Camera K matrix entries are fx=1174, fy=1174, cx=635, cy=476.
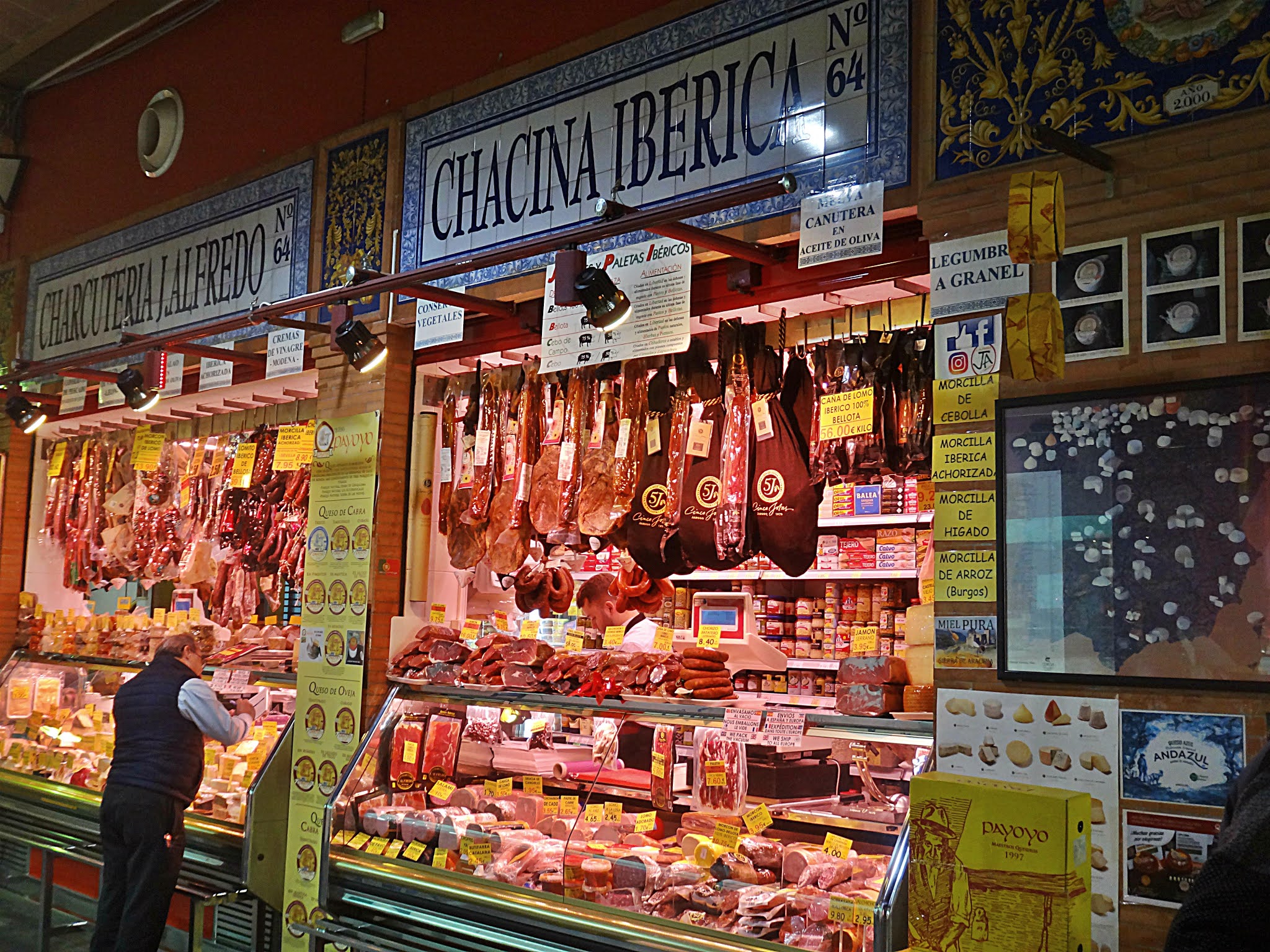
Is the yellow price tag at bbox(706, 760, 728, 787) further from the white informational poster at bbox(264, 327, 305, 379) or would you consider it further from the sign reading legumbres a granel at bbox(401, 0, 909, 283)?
the white informational poster at bbox(264, 327, 305, 379)

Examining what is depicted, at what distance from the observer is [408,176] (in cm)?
590

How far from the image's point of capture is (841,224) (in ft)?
13.4

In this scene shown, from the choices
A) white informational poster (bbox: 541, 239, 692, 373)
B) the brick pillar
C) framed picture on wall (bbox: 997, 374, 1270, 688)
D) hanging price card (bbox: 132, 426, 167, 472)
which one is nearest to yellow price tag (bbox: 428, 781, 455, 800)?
white informational poster (bbox: 541, 239, 692, 373)

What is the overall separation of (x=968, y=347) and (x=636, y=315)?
1.38 m

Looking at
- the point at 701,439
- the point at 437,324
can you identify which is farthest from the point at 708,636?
the point at 437,324

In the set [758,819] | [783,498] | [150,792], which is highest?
[783,498]

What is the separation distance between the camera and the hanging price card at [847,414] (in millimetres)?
4398

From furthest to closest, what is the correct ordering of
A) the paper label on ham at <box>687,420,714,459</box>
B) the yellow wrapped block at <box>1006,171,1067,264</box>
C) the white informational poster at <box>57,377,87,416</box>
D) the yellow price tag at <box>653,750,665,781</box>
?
the white informational poster at <box>57,377,87,416</box>
the paper label on ham at <box>687,420,714,459</box>
the yellow price tag at <box>653,750,665,781</box>
the yellow wrapped block at <box>1006,171,1067,264</box>

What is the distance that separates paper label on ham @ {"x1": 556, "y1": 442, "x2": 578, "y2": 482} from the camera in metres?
5.28

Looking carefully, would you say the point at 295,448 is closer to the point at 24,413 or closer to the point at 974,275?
the point at 24,413

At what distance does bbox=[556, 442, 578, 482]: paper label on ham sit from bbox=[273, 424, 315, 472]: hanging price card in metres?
1.87

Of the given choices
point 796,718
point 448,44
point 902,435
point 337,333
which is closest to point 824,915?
point 796,718

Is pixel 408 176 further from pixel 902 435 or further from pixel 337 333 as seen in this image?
pixel 902 435

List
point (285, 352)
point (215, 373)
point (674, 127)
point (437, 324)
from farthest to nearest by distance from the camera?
point (215, 373), point (285, 352), point (437, 324), point (674, 127)
